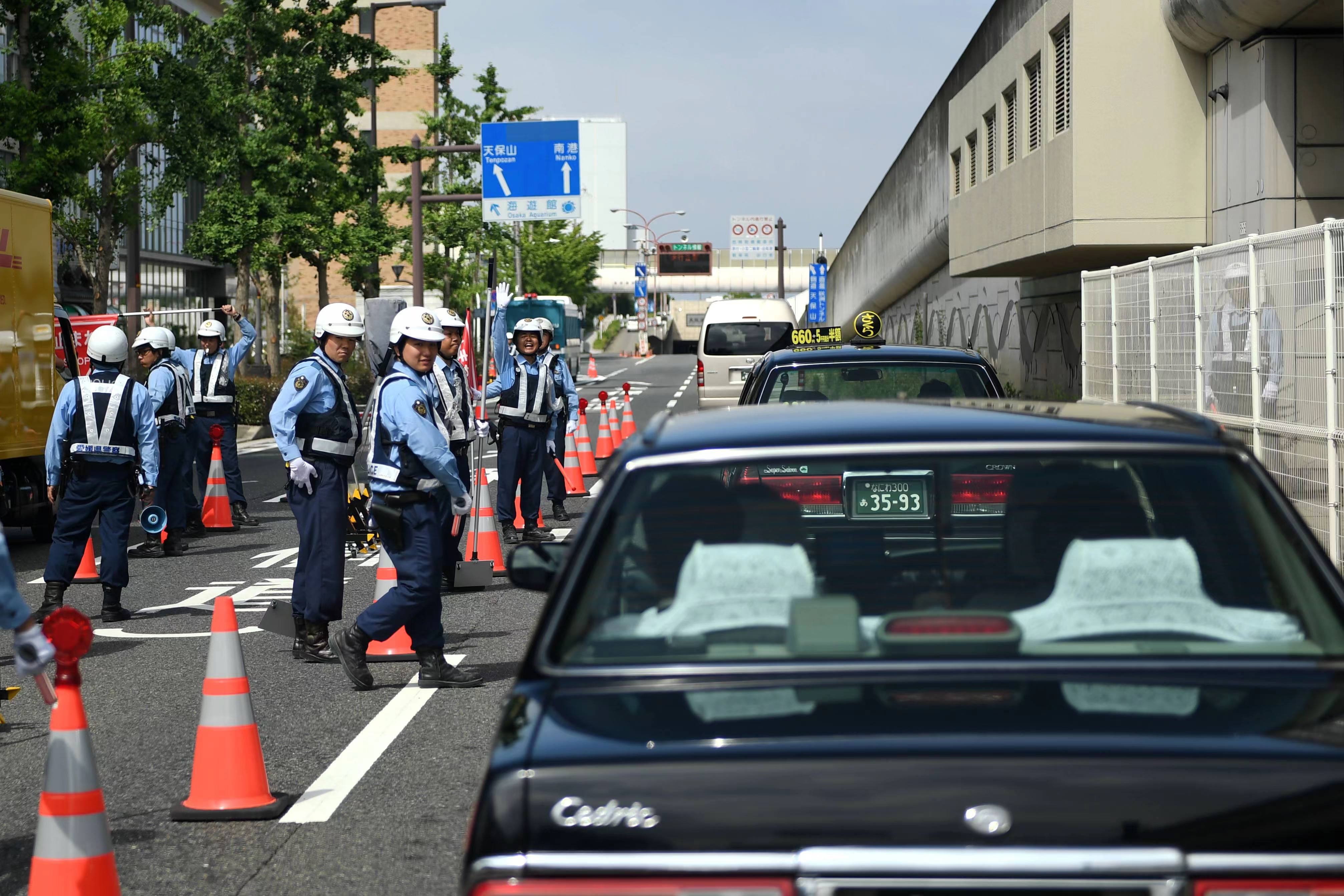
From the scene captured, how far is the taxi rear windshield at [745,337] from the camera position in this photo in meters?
28.8

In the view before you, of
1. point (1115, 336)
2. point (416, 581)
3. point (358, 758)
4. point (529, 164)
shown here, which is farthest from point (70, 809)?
point (529, 164)

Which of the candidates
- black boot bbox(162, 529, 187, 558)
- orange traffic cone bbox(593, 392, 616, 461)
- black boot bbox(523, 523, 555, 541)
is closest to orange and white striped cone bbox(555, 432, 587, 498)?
orange traffic cone bbox(593, 392, 616, 461)

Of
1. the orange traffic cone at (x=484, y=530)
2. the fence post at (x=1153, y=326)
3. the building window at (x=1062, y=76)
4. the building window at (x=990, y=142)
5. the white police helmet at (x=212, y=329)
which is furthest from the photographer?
the building window at (x=990, y=142)

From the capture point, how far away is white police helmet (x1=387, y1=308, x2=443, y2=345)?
26.1ft

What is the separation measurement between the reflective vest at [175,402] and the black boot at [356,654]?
6.70 m

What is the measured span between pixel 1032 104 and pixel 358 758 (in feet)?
59.6

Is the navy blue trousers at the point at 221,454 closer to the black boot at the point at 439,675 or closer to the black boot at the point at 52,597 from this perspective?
the black boot at the point at 52,597

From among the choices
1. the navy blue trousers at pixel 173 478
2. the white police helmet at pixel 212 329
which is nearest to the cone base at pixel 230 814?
the navy blue trousers at pixel 173 478

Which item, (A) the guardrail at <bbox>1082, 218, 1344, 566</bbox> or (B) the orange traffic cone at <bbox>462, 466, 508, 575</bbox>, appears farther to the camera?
(B) the orange traffic cone at <bbox>462, 466, 508, 575</bbox>

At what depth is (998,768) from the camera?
2.52 m

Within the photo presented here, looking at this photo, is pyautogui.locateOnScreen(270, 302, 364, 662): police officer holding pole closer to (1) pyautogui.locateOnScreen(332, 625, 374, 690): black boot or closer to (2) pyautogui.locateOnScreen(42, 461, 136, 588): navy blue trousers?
(1) pyautogui.locateOnScreen(332, 625, 374, 690): black boot

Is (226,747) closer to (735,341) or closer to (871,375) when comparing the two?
(871,375)

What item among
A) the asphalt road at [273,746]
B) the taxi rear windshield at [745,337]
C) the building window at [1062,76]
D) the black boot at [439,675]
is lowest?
the asphalt road at [273,746]

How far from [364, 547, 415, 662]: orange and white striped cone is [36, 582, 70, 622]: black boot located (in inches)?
100
